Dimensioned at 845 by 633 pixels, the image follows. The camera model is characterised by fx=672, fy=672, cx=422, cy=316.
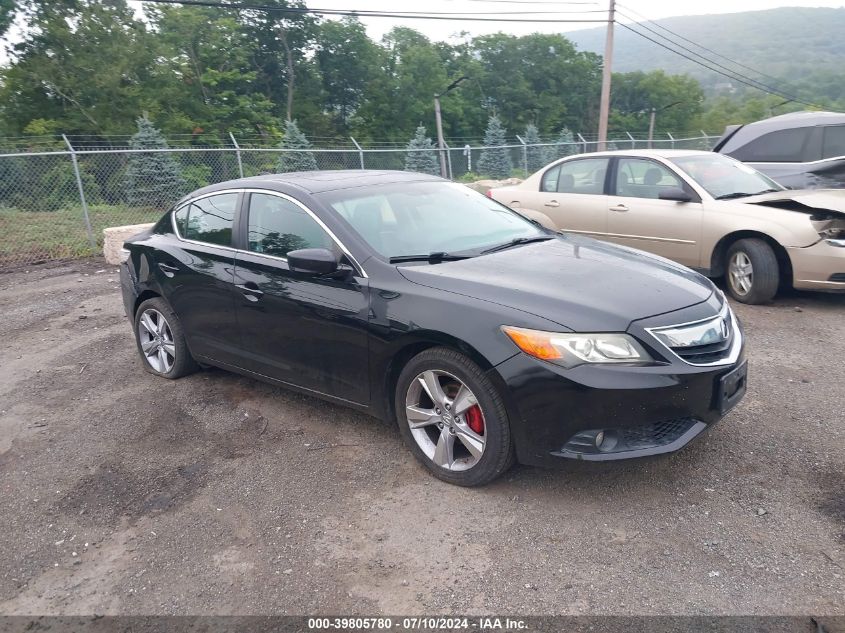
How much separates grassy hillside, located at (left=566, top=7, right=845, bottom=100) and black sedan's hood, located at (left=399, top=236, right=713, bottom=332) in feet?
315

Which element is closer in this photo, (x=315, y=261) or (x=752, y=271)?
(x=315, y=261)

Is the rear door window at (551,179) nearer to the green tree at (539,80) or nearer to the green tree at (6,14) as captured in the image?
the green tree at (6,14)

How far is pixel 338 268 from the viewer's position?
3770 millimetres

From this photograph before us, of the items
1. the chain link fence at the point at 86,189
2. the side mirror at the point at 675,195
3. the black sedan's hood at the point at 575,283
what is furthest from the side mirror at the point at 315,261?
the chain link fence at the point at 86,189

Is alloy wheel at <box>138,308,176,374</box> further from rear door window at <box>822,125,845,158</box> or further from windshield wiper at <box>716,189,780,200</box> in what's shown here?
rear door window at <box>822,125,845,158</box>

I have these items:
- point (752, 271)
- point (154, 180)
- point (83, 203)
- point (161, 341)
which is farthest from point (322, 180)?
point (154, 180)

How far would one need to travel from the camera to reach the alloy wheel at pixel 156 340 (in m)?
5.20

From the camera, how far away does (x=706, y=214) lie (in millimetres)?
6965

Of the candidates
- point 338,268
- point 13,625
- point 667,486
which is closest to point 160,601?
point 13,625

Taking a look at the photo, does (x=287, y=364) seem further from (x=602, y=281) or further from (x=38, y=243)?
(x=38, y=243)

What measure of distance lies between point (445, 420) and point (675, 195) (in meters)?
4.81

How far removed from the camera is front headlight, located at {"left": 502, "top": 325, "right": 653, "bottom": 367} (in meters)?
3.09

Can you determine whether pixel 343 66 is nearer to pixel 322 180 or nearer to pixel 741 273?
pixel 741 273

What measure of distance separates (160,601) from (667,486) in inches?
96.0
